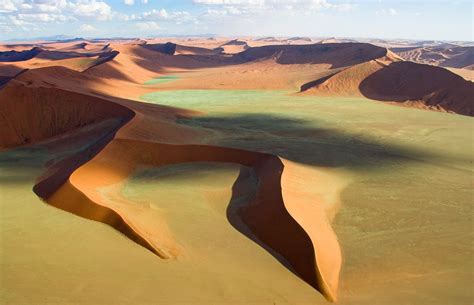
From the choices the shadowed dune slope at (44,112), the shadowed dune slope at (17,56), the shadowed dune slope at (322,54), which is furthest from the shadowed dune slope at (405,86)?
the shadowed dune slope at (17,56)

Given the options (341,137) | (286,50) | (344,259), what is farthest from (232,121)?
(286,50)

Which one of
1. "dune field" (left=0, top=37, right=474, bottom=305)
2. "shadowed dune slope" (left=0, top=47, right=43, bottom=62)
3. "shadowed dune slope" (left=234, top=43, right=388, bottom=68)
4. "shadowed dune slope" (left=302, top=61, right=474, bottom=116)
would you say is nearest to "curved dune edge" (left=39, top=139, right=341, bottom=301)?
"dune field" (left=0, top=37, right=474, bottom=305)

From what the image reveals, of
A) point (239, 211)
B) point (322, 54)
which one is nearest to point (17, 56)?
point (322, 54)

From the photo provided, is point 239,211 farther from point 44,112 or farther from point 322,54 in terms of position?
point 322,54

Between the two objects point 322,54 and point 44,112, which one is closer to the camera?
point 44,112

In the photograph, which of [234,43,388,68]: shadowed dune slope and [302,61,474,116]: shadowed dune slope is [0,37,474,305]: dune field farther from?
[234,43,388,68]: shadowed dune slope

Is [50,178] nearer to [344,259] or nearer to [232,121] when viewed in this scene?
[344,259]
